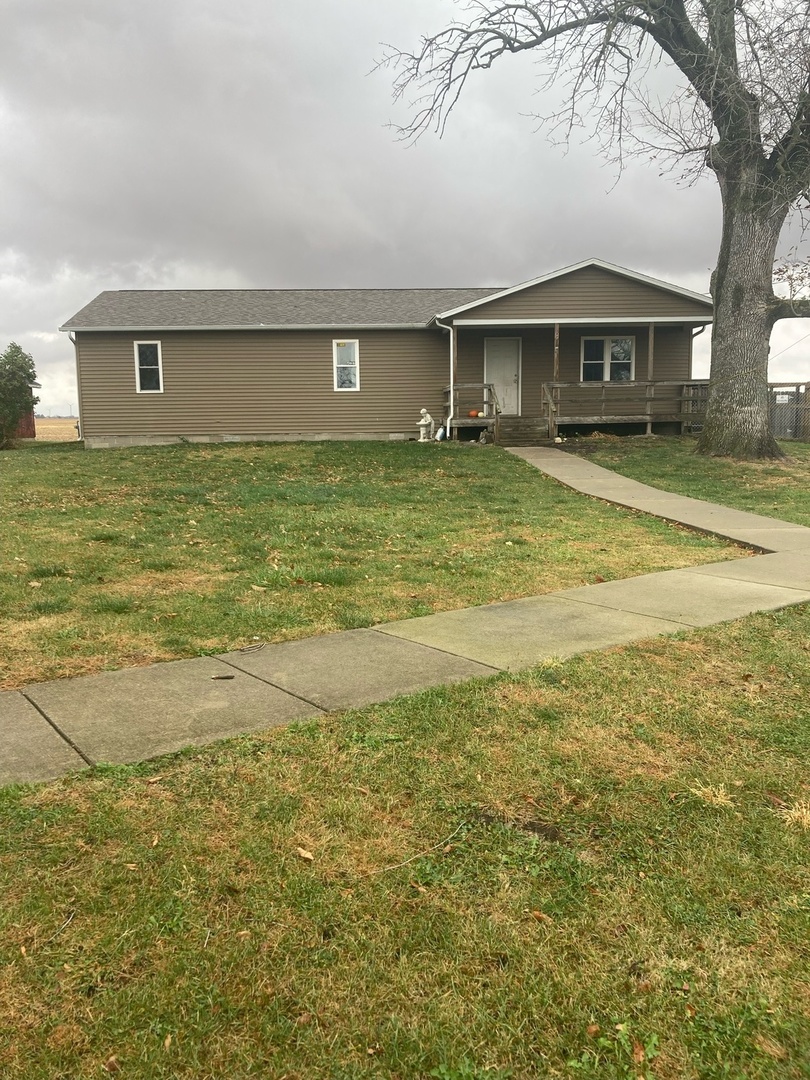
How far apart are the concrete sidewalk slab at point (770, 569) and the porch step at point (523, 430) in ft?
43.4

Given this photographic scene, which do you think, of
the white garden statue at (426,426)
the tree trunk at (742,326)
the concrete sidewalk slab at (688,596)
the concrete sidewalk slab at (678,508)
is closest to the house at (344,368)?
the white garden statue at (426,426)

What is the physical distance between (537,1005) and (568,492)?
38.2 ft

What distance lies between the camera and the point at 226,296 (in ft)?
81.4

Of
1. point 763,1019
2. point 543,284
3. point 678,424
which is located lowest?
point 763,1019

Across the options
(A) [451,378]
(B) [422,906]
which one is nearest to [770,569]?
(B) [422,906]

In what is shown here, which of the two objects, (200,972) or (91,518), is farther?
(91,518)

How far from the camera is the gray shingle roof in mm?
22125

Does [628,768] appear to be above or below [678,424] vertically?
below

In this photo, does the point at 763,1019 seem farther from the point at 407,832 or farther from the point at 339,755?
the point at 339,755

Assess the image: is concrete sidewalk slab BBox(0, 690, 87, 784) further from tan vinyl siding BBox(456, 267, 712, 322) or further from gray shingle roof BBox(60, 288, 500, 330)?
gray shingle roof BBox(60, 288, 500, 330)

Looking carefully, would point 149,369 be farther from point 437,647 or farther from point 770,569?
point 437,647

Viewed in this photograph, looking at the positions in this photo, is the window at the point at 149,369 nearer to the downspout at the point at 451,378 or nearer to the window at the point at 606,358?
the downspout at the point at 451,378

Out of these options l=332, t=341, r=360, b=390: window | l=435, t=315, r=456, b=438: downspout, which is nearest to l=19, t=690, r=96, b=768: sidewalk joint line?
l=435, t=315, r=456, b=438: downspout

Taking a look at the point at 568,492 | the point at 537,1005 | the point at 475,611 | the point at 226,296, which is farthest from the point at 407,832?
the point at 226,296
